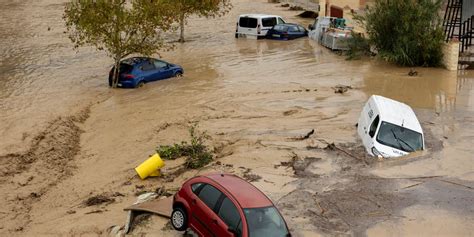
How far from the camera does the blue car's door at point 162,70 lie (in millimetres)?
25428

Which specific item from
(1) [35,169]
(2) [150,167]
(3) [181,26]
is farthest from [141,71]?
(3) [181,26]

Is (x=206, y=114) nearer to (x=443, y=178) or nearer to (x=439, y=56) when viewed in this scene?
(x=443, y=178)

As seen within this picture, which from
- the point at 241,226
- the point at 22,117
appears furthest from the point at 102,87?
the point at 241,226

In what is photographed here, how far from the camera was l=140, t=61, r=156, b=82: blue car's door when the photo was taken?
81.3ft

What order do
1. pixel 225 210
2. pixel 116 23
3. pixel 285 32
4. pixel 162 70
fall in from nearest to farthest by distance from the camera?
pixel 225 210
pixel 116 23
pixel 162 70
pixel 285 32

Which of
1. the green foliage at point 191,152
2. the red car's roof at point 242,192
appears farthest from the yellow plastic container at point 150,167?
the red car's roof at point 242,192

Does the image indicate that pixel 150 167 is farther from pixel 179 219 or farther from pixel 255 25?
pixel 255 25

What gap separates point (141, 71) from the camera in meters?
24.8

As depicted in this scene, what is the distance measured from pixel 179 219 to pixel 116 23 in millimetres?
14697

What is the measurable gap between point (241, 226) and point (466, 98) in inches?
596

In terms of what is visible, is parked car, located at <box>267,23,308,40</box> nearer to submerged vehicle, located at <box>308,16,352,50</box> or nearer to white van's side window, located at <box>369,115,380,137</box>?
submerged vehicle, located at <box>308,16,352,50</box>

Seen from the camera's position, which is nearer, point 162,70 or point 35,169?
point 35,169

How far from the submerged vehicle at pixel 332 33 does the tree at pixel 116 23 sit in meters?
10.6

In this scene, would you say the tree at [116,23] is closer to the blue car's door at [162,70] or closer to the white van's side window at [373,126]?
the blue car's door at [162,70]
